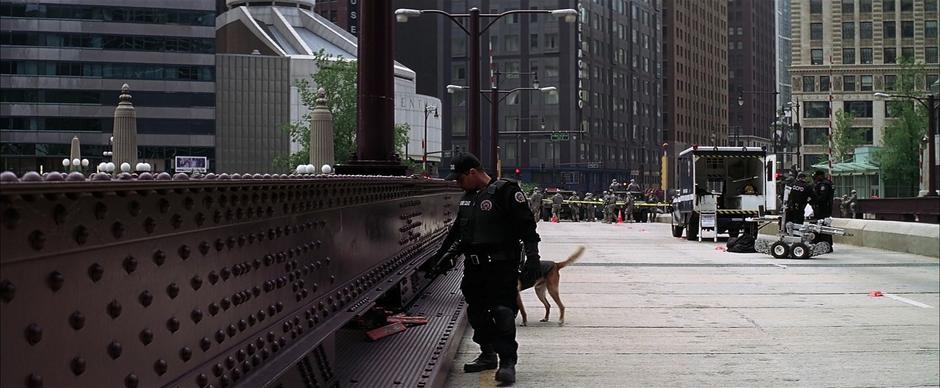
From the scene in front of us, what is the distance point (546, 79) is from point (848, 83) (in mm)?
42435

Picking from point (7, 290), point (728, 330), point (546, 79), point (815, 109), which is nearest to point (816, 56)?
point (815, 109)

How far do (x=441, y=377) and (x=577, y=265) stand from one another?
44.4 ft

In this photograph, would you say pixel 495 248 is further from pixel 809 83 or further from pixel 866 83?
pixel 809 83

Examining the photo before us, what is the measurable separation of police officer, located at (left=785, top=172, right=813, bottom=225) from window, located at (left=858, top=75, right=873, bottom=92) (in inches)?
2235

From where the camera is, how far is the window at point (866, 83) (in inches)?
3012

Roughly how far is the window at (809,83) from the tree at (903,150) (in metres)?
34.9

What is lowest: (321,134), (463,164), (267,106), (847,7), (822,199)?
(822,199)

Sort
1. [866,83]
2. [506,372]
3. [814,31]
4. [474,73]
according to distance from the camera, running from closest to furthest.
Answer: [506,372] < [474,73] < [866,83] < [814,31]

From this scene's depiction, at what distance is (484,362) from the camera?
902 centimetres

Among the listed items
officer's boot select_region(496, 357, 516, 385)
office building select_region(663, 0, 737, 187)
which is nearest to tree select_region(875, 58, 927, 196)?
officer's boot select_region(496, 357, 516, 385)

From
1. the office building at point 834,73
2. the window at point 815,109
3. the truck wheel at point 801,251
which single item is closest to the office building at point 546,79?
the window at point 815,109

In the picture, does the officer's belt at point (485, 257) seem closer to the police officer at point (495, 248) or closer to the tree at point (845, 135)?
the police officer at point (495, 248)

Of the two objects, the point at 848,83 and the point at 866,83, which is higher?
the point at 848,83

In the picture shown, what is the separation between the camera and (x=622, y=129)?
13612 cm
